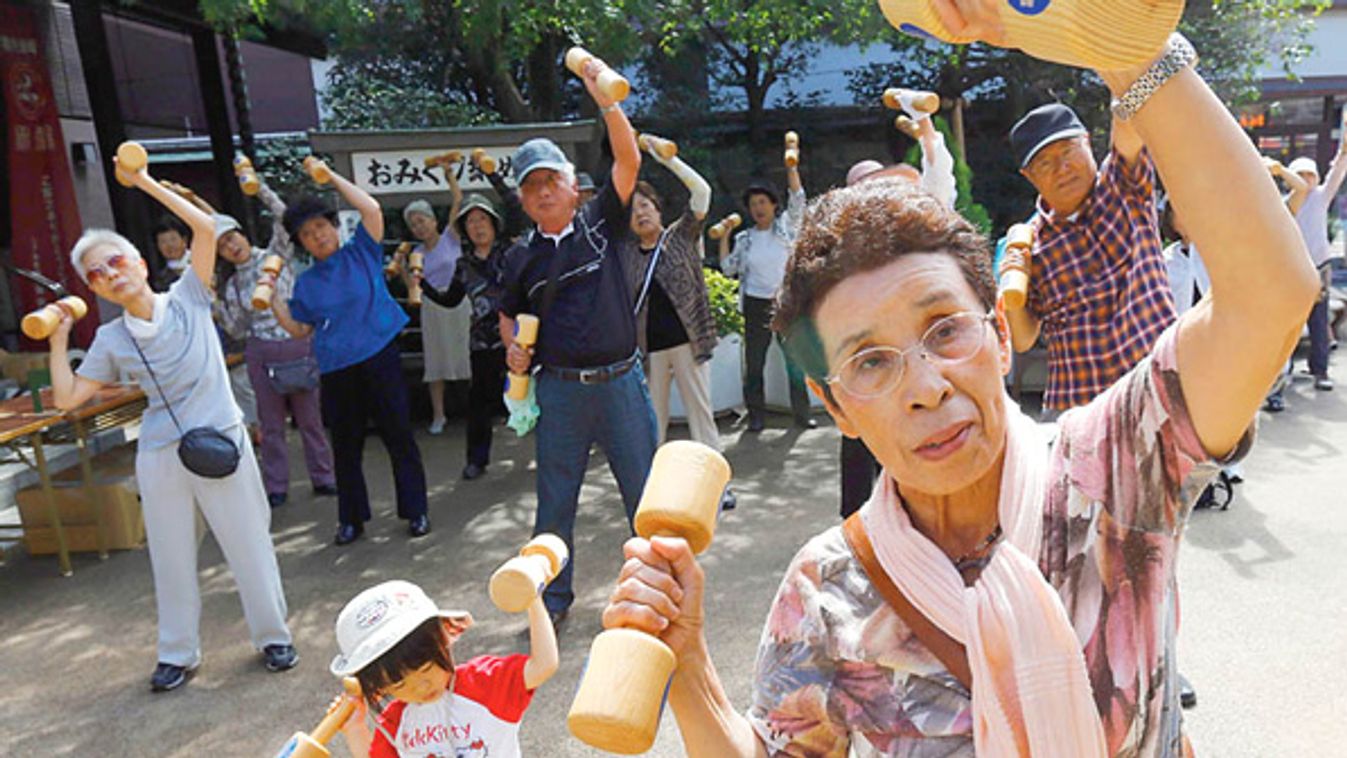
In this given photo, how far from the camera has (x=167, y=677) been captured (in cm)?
395

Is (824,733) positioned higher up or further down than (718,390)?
higher up

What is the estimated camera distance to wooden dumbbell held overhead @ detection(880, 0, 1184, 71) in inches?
33.4

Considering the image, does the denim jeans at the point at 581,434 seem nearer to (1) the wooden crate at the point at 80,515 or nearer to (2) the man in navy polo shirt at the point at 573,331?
(2) the man in navy polo shirt at the point at 573,331

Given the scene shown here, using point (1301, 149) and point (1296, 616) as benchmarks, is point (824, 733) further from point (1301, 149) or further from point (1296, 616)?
point (1301, 149)

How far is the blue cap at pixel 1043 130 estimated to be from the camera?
276 centimetres

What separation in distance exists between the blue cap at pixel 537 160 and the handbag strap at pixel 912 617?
2871mm

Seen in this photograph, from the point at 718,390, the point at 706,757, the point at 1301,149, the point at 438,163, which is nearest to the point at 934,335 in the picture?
the point at 706,757

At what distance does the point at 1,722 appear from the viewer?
3848 mm

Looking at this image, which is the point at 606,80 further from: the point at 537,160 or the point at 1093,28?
the point at 1093,28

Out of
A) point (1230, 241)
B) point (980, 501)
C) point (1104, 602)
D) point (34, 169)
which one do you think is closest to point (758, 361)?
point (980, 501)

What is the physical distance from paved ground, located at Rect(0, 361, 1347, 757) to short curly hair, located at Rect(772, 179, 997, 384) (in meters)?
2.41

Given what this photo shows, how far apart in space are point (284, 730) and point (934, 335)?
335 cm

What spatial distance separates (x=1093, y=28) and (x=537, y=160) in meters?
3.13

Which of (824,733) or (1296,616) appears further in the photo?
(1296,616)
